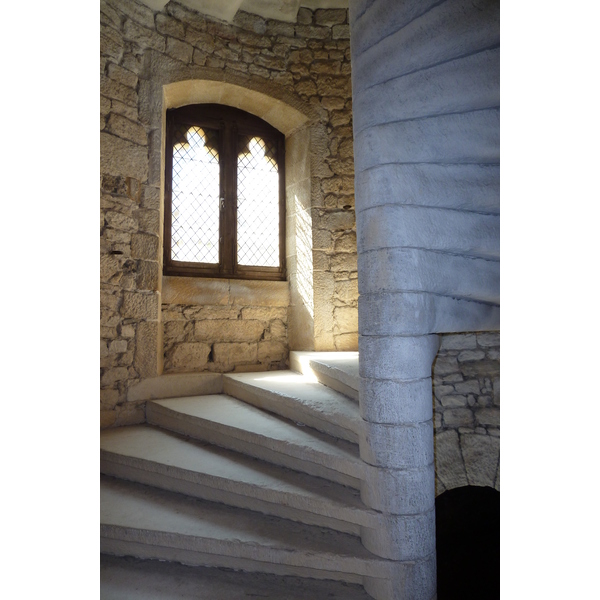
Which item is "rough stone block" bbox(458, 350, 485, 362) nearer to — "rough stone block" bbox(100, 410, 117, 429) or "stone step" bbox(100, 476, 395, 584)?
"stone step" bbox(100, 476, 395, 584)

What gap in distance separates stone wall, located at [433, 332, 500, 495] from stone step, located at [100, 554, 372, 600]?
3.14 ft

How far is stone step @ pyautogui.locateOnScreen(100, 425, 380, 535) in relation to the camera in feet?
7.21

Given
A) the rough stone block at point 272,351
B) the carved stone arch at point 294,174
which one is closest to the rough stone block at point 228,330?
the rough stone block at point 272,351

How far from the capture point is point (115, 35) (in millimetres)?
3432

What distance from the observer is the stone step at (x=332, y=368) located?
9.20 feet

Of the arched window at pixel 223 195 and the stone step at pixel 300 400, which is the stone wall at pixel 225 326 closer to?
the arched window at pixel 223 195

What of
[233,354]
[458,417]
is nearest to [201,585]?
[458,417]

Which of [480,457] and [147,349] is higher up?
[147,349]

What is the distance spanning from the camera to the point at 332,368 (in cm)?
308

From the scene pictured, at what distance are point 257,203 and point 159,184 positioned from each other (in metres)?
1.05

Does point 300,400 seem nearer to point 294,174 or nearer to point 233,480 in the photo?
point 233,480

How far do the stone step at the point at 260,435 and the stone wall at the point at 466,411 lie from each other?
68cm
